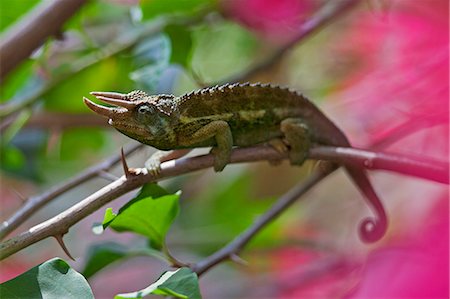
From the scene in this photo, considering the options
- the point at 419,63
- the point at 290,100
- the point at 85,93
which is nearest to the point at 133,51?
the point at 85,93

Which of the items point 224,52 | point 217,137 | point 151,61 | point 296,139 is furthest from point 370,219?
point 224,52

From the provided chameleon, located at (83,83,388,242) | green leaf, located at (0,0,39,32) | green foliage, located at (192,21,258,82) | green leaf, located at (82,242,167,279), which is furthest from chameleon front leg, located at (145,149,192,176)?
green foliage, located at (192,21,258,82)

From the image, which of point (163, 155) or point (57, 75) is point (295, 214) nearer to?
point (57, 75)

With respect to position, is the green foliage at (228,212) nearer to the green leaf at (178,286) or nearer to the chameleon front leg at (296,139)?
the chameleon front leg at (296,139)

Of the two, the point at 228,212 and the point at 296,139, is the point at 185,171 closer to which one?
Answer: the point at 296,139

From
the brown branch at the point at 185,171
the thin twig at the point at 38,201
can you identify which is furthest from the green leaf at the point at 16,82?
the brown branch at the point at 185,171
